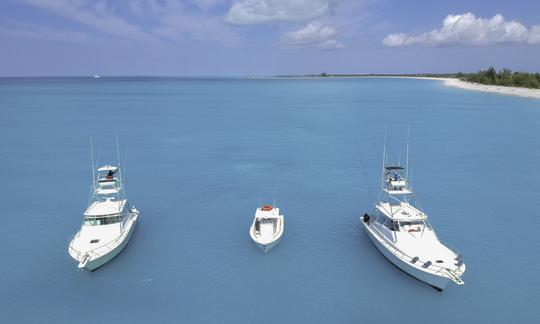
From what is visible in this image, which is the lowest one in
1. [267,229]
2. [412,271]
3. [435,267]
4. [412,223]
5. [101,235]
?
[412,271]

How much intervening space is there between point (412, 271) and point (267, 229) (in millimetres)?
13074

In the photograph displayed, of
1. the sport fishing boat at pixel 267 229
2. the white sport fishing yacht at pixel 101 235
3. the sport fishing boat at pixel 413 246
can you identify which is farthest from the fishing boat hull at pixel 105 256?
the sport fishing boat at pixel 413 246

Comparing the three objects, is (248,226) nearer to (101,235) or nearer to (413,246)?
(101,235)

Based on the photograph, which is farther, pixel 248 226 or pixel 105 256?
pixel 248 226

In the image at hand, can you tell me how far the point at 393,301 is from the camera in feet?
92.5

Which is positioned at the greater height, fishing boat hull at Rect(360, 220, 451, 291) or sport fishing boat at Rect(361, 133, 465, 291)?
sport fishing boat at Rect(361, 133, 465, 291)

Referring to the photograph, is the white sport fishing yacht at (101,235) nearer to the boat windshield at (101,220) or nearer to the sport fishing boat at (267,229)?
the boat windshield at (101,220)

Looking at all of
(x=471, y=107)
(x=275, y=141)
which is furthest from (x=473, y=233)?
(x=471, y=107)

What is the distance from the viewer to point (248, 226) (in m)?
39.9

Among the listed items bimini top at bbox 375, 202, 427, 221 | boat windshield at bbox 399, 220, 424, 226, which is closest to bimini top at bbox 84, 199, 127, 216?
bimini top at bbox 375, 202, 427, 221

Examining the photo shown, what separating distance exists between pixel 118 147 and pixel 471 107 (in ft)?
410

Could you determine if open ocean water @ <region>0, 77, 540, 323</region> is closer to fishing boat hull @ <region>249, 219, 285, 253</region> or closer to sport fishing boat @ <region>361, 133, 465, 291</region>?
fishing boat hull @ <region>249, 219, 285, 253</region>

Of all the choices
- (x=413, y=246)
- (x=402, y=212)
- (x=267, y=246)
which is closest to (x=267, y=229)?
(x=267, y=246)

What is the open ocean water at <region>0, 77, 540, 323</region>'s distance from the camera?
1097 inches
